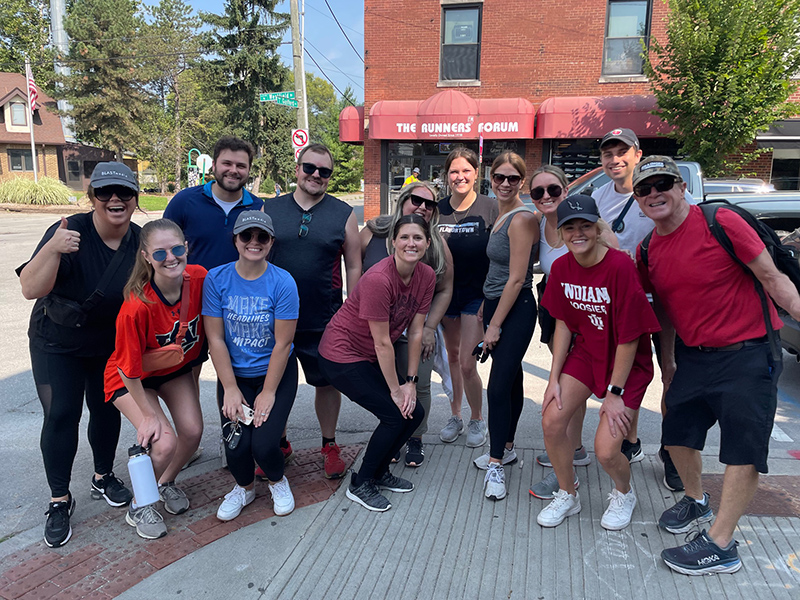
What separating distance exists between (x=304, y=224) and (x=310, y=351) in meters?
0.81

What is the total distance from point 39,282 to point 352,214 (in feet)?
5.75

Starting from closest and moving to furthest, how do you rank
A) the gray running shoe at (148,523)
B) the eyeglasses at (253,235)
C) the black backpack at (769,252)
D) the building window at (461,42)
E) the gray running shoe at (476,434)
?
1. the black backpack at (769,252)
2. the gray running shoe at (148,523)
3. the eyeglasses at (253,235)
4. the gray running shoe at (476,434)
5. the building window at (461,42)

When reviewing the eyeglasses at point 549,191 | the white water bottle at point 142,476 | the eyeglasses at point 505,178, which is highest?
the eyeglasses at point 505,178

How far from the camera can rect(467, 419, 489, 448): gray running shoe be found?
4.08 metres

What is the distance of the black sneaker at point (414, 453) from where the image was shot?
12.4 feet

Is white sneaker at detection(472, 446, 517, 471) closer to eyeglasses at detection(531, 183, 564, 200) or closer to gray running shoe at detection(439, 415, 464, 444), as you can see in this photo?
gray running shoe at detection(439, 415, 464, 444)

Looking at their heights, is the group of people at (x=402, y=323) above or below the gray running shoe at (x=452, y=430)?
above

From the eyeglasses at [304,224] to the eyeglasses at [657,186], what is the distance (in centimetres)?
191

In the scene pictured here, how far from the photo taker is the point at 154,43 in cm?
4056

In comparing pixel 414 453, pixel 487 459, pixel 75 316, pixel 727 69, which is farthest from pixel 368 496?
pixel 727 69

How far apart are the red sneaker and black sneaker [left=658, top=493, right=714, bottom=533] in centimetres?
189

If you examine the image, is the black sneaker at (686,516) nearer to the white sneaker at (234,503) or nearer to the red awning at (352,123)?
the white sneaker at (234,503)

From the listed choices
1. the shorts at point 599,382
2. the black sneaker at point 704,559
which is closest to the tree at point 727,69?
the shorts at point 599,382

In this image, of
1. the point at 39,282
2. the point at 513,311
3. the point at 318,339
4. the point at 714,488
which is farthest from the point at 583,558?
the point at 39,282
